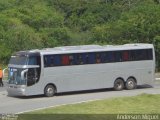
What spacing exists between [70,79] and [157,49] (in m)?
18.0

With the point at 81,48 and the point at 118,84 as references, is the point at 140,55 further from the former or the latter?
the point at 81,48

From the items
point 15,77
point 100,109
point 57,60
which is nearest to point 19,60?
point 15,77

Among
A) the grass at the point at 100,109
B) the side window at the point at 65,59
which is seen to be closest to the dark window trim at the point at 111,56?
the side window at the point at 65,59

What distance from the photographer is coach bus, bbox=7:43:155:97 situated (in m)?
28.6

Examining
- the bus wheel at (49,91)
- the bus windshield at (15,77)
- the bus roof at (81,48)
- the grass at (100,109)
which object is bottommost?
the grass at (100,109)

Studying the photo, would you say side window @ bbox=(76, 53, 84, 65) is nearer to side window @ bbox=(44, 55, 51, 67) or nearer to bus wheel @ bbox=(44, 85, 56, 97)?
side window @ bbox=(44, 55, 51, 67)

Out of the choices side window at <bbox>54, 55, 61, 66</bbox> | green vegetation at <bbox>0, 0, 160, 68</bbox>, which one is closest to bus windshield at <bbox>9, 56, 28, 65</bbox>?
side window at <bbox>54, 55, 61, 66</bbox>

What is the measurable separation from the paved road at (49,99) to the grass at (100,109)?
8.02 ft

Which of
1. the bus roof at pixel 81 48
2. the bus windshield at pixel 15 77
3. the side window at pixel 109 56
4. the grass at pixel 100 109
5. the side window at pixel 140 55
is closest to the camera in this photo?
the grass at pixel 100 109

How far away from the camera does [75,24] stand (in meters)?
79.0

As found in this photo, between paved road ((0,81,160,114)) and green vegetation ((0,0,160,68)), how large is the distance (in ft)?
53.8

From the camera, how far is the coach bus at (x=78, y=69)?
28.6 metres

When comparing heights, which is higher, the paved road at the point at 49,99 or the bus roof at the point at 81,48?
the bus roof at the point at 81,48

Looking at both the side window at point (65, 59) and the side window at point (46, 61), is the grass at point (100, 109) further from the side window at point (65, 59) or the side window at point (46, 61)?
the side window at point (65, 59)
